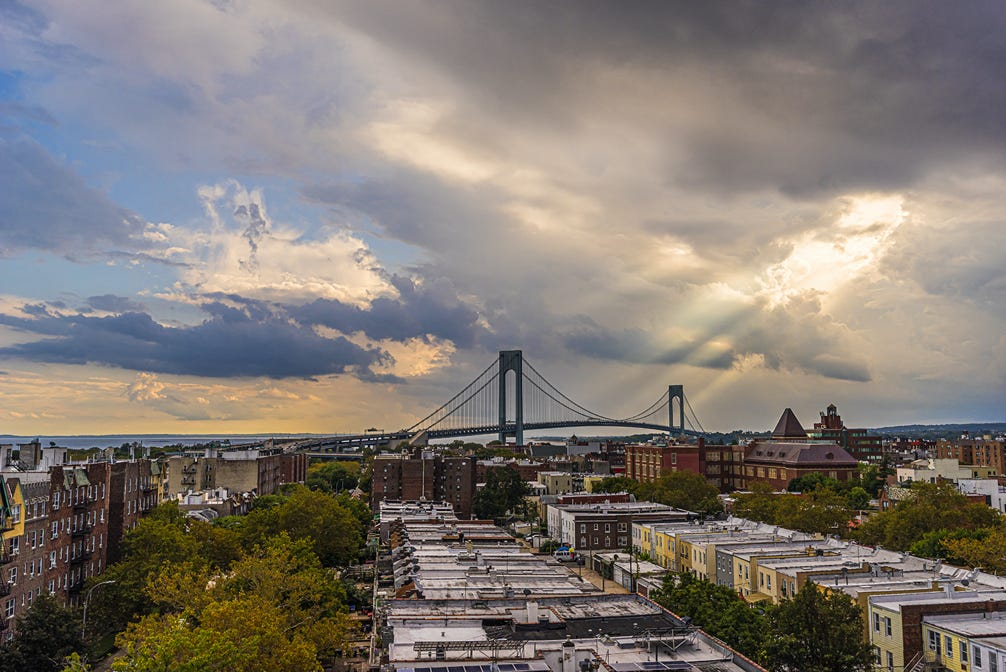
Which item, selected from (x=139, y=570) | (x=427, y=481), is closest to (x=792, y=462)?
(x=427, y=481)

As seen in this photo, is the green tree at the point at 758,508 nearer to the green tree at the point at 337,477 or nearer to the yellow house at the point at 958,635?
the yellow house at the point at 958,635

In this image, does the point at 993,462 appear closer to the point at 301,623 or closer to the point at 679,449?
the point at 679,449

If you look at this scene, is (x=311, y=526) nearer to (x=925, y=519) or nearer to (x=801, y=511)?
(x=801, y=511)

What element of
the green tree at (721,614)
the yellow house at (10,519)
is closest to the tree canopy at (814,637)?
the green tree at (721,614)

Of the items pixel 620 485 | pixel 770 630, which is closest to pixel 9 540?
pixel 770 630

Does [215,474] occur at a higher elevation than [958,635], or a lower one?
higher
